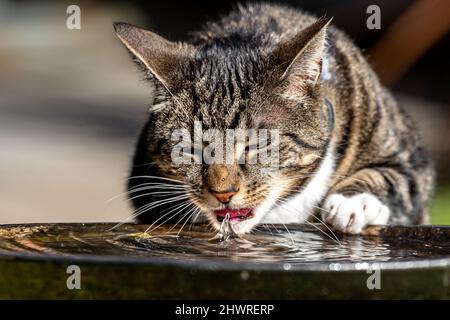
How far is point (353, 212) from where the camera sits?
11.3 ft

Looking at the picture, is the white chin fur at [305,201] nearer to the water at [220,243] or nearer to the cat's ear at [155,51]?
the water at [220,243]

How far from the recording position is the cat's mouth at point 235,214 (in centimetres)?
329

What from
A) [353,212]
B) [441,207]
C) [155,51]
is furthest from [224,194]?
[441,207]

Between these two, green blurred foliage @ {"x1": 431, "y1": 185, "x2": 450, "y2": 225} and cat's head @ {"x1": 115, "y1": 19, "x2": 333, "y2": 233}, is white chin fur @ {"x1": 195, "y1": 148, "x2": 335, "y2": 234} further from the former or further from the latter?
green blurred foliage @ {"x1": 431, "y1": 185, "x2": 450, "y2": 225}

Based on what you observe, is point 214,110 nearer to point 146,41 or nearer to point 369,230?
point 146,41

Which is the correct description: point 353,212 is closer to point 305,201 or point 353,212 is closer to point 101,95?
point 305,201

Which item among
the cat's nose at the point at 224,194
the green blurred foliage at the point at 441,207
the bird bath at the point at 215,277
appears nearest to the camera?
the bird bath at the point at 215,277

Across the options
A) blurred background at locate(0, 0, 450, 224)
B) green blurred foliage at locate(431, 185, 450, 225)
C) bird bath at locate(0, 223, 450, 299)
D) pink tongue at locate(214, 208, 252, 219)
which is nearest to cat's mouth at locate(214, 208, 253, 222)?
pink tongue at locate(214, 208, 252, 219)

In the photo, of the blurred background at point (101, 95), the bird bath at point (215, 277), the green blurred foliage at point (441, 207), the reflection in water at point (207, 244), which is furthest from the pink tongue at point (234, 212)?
the green blurred foliage at point (441, 207)

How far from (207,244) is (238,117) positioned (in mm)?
592
